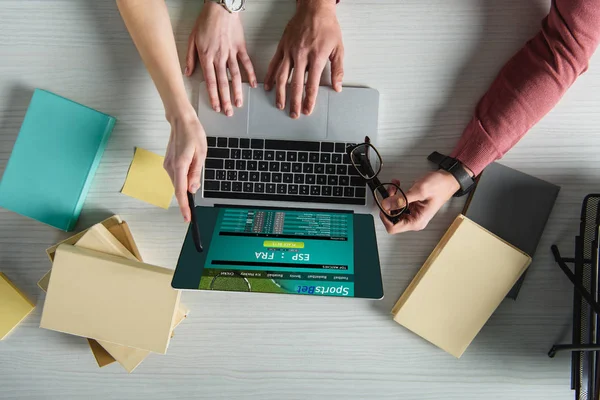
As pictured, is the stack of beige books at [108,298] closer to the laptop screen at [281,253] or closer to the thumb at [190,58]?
the laptop screen at [281,253]

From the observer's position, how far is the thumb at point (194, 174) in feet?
2.63

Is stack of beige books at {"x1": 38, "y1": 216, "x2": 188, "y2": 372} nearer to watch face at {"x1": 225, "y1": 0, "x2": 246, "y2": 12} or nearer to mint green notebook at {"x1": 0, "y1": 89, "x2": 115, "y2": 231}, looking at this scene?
mint green notebook at {"x1": 0, "y1": 89, "x2": 115, "y2": 231}

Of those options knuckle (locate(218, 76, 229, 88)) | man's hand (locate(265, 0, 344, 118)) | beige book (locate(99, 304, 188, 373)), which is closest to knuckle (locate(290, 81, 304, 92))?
man's hand (locate(265, 0, 344, 118))

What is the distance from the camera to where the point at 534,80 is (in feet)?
2.68

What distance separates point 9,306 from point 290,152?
25.7 inches

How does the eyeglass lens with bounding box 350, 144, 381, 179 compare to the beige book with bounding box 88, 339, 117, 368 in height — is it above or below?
above

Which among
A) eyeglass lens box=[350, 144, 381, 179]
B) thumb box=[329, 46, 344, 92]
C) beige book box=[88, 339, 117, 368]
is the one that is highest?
thumb box=[329, 46, 344, 92]

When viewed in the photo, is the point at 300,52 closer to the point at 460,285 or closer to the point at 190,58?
the point at 190,58

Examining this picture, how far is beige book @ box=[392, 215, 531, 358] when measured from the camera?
85cm

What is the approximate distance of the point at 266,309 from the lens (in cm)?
91

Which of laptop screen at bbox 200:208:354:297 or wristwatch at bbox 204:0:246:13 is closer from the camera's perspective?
laptop screen at bbox 200:208:354:297

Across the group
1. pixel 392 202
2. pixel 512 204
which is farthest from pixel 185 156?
pixel 512 204

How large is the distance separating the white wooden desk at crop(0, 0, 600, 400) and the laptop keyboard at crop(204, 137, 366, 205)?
0.32ft

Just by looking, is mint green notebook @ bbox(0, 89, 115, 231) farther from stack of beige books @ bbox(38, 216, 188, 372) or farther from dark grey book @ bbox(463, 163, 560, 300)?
dark grey book @ bbox(463, 163, 560, 300)
